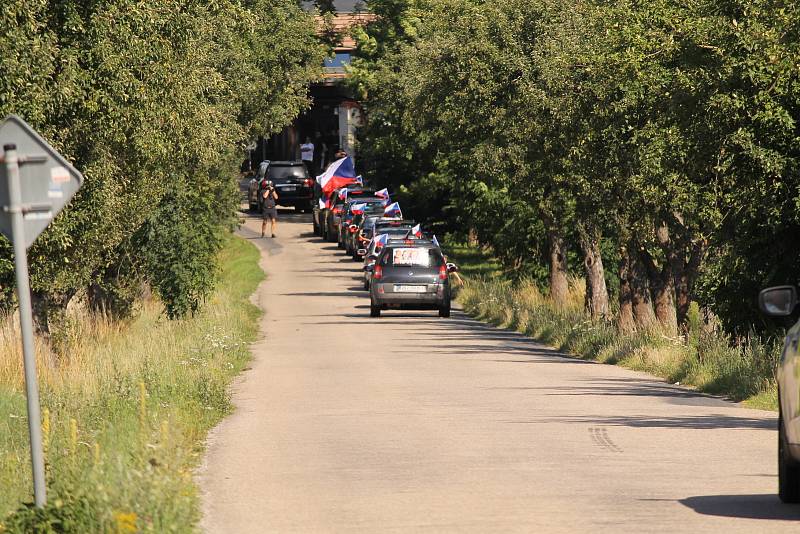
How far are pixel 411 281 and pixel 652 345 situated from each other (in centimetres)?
1307

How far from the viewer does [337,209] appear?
6425cm

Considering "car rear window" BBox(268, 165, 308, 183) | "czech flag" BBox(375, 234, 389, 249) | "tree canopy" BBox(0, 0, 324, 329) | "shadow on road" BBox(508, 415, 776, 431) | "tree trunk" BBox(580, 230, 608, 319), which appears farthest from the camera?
"car rear window" BBox(268, 165, 308, 183)

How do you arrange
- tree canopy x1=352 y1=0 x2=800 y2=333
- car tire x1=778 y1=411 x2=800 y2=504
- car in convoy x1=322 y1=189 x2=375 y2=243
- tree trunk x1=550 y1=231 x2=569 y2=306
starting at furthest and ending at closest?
car in convoy x1=322 y1=189 x2=375 y2=243, tree trunk x1=550 y1=231 x2=569 y2=306, tree canopy x1=352 y1=0 x2=800 y2=333, car tire x1=778 y1=411 x2=800 y2=504

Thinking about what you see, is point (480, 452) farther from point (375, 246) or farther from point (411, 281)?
point (375, 246)

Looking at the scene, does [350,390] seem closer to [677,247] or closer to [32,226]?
[32,226]

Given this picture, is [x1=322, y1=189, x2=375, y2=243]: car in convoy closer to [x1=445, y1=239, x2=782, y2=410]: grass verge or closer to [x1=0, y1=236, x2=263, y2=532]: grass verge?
[x1=445, y1=239, x2=782, y2=410]: grass verge

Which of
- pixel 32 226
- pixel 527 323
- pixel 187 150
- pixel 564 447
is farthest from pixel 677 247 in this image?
pixel 32 226

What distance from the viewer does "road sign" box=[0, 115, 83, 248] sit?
31.3 feet

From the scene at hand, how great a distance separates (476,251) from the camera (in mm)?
61219

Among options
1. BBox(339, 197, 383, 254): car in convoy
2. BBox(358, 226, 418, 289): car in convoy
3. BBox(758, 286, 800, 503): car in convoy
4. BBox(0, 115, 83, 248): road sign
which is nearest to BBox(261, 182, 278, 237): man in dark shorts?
BBox(339, 197, 383, 254): car in convoy

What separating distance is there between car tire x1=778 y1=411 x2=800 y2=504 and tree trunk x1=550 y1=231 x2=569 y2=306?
31278mm

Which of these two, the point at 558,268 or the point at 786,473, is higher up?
the point at 786,473

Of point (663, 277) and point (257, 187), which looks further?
point (257, 187)

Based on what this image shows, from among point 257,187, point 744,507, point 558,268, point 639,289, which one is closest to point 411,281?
point 639,289
